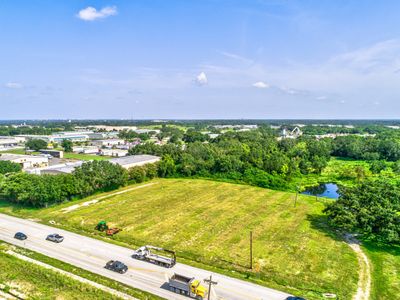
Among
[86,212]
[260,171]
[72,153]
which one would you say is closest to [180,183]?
[260,171]

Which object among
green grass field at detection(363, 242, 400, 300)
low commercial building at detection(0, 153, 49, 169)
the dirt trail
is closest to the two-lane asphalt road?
the dirt trail

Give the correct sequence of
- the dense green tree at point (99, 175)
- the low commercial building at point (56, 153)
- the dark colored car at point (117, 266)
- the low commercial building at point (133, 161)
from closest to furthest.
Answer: the dark colored car at point (117, 266)
the dense green tree at point (99, 175)
the low commercial building at point (133, 161)
the low commercial building at point (56, 153)

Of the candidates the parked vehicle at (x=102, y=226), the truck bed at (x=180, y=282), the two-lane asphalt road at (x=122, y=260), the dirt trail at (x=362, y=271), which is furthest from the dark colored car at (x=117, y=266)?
the dirt trail at (x=362, y=271)

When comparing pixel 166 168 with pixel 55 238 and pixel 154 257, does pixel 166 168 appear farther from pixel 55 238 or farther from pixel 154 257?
pixel 154 257

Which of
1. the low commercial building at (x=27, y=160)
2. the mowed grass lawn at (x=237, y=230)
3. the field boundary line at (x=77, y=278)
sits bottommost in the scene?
the mowed grass lawn at (x=237, y=230)

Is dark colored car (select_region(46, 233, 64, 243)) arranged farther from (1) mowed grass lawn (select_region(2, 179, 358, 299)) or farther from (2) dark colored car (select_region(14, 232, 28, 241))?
(1) mowed grass lawn (select_region(2, 179, 358, 299))

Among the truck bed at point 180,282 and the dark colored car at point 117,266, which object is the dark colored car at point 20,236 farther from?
the truck bed at point 180,282

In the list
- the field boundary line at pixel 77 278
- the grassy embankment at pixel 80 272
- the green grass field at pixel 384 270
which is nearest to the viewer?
the field boundary line at pixel 77 278
